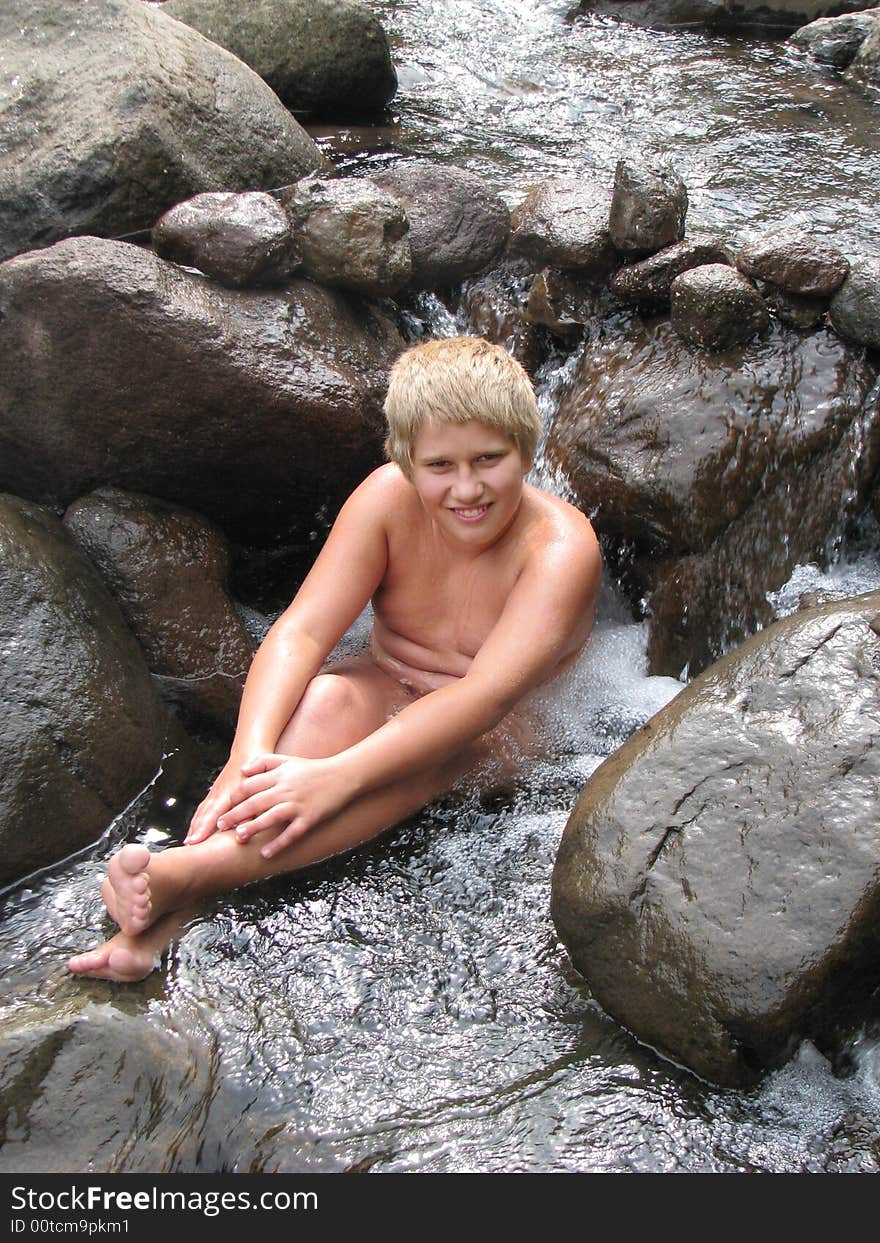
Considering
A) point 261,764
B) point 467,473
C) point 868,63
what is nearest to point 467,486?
point 467,473

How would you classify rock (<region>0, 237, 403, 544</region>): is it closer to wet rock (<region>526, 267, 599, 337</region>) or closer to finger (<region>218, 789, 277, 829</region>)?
wet rock (<region>526, 267, 599, 337</region>)

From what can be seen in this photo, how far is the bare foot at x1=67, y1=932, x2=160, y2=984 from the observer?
109 inches

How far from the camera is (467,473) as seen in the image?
325 centimetres

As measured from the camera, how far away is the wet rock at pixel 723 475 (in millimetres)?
3943

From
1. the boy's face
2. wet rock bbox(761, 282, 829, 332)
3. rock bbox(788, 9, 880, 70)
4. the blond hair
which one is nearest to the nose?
the boy's face

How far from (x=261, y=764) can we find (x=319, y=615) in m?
0.58

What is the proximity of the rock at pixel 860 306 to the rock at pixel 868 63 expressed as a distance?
324cm

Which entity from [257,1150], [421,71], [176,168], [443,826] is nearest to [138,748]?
[443,826]

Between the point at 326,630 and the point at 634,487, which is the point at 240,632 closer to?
the point at 326,630

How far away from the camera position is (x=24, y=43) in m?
4.66

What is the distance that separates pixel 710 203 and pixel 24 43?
285 centimetres

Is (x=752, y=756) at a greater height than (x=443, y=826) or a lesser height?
greater

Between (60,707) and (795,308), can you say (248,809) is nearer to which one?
(60,707)

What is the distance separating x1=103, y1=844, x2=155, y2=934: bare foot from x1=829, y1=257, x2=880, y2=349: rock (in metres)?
2.82
